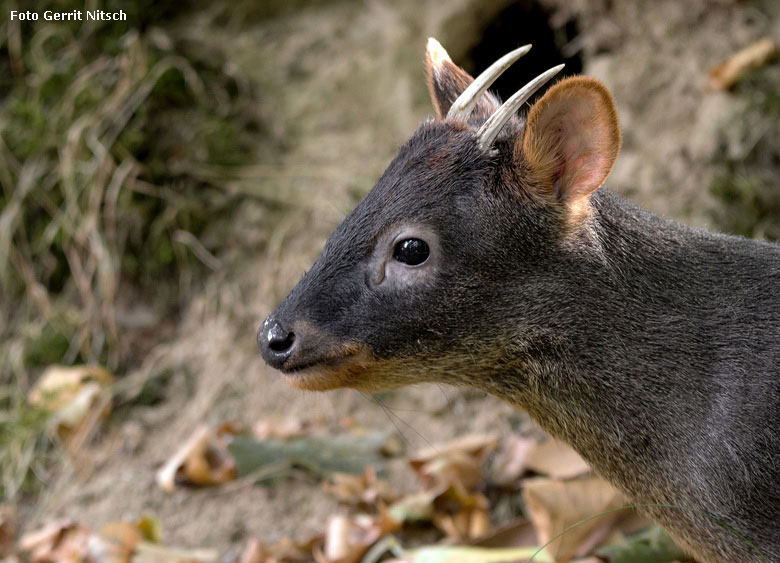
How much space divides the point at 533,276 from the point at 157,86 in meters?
3.81

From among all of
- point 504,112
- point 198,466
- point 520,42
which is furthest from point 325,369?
point 520,42

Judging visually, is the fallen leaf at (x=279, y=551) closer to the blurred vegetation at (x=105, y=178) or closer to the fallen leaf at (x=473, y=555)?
the fallen leaf at (x=473, y=555)

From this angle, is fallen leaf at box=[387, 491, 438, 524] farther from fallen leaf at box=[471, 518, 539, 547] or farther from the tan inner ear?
the tan inner ear

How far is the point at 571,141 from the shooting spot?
2688 millimetres

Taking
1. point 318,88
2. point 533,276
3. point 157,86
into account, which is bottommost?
point 533,276

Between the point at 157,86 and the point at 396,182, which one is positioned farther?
the point at 157,86

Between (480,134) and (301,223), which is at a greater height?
(480,134)

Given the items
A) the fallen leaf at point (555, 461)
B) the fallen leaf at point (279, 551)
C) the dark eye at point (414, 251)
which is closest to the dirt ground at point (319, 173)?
the fallen leaf at point (279, 551)

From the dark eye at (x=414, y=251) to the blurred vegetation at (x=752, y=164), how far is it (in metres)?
2.27

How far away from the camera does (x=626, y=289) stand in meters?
2.81

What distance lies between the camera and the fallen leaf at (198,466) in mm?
4375

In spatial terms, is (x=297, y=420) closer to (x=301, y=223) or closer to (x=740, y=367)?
(x=301, y=223)

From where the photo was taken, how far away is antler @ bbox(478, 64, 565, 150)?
265 centimetres

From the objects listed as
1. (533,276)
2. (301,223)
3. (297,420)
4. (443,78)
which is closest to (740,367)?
(533,276)
